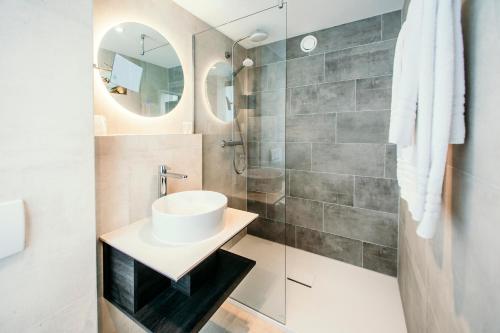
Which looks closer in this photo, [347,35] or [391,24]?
[391,24]

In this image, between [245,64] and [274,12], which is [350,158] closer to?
[245,64]

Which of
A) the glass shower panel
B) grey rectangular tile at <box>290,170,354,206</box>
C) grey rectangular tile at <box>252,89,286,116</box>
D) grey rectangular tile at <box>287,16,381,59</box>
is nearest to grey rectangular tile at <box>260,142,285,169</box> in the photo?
the glass shower panel

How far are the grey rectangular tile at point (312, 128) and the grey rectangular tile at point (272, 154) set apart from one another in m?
0.55

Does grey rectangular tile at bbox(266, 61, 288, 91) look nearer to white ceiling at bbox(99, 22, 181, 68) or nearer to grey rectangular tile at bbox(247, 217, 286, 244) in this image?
white ceiling at bbox(99, 22, 181, 68)

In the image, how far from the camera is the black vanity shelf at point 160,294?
979mm

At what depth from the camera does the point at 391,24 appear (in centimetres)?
181

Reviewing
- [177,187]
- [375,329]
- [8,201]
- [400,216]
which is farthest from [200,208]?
[400,216]

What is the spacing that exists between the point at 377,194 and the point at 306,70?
4.56ft

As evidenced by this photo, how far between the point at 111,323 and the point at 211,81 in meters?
1.82

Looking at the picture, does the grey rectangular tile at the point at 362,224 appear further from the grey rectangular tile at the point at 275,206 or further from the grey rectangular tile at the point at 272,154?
the grey rectangular tile at the point at 272,154

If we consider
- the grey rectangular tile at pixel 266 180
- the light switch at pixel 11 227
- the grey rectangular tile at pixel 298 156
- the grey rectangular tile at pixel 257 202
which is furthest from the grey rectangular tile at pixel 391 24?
the light switch at pixel 11 227

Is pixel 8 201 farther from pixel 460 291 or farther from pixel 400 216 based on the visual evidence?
pixel 400 216

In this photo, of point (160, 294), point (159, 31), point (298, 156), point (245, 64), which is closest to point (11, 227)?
point (160, 294)

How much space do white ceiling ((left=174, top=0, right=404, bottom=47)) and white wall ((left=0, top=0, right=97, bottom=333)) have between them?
1160mm
